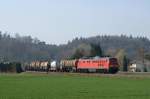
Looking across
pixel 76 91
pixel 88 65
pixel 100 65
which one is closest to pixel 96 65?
pixel 100 65

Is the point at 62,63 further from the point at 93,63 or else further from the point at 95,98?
the point at 95,98

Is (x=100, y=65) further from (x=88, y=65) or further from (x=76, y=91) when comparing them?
(x=76, y=91)

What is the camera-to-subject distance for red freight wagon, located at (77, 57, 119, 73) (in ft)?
260

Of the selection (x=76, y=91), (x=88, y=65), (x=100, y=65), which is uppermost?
(x=88, y=65)

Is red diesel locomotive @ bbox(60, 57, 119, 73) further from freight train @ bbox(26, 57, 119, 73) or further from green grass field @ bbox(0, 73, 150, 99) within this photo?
green grass field @ bbox(0, 73, 150, 99)

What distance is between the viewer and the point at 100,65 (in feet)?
267

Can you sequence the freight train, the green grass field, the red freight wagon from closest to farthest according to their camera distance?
the green grass field < the red freight wagon < the freight train

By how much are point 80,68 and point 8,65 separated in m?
32.1

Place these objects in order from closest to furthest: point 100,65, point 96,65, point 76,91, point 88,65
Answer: point 76,91 → point 100,65 → point 96,65 → point 88,65

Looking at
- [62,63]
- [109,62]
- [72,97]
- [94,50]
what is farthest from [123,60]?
[72,97]

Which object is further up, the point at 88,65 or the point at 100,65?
the point at 88,65

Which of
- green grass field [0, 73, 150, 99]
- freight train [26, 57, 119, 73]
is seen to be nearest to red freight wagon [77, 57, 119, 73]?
freight train [26, 57, 119, 73]

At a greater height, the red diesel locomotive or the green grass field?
the red diesel locomotive

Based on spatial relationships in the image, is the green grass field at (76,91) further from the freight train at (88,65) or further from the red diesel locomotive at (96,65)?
the freight train at (88,65)
